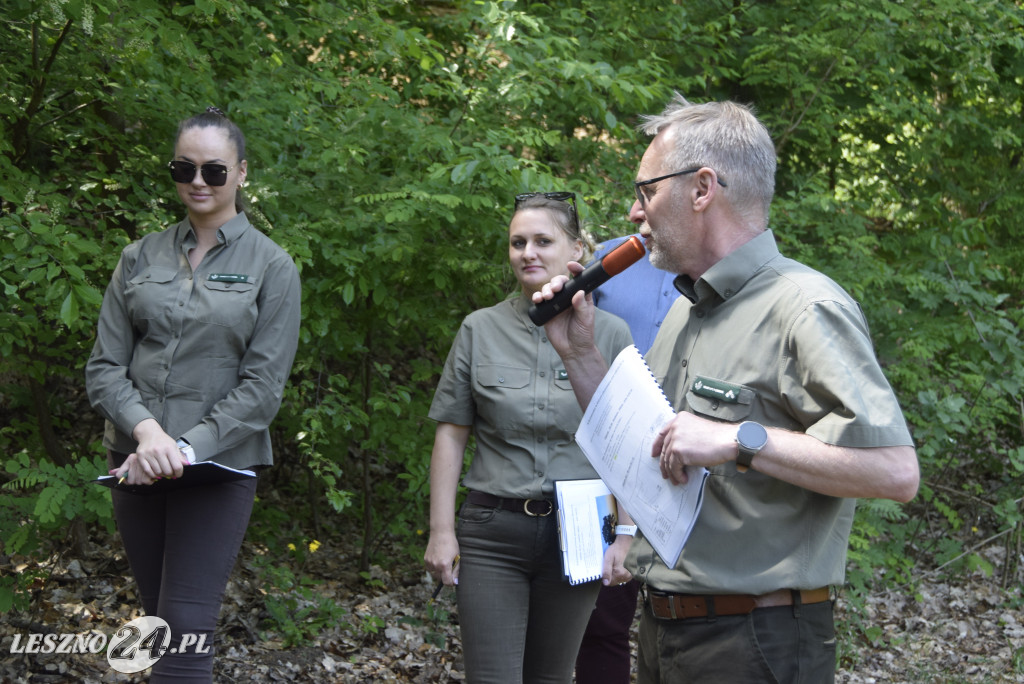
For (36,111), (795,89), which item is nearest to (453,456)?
(36,111)

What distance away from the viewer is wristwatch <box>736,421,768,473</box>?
1.70 metres

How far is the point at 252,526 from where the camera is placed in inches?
232

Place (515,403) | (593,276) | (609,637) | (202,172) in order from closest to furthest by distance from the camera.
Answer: (593,276)
(515,403)
(202,172)
(609,637)

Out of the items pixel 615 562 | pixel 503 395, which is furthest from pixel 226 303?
pixel 615 562

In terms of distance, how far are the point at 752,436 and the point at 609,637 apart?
2052 millimetres

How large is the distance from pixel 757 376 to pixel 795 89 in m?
5.48

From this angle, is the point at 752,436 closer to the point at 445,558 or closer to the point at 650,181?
the point at 650,181

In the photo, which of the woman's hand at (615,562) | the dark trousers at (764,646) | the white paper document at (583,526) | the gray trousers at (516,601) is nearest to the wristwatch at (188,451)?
the gray trousers at (516,601)

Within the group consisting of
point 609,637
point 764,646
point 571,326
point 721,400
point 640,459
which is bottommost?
point 609,637

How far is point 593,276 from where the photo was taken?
229 cm

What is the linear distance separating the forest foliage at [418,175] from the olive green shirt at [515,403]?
1.20m

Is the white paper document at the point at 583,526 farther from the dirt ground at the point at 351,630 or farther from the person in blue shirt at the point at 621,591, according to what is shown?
the dirt ground at the point at 351,630

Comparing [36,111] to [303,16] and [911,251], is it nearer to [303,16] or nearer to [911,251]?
[303,16]

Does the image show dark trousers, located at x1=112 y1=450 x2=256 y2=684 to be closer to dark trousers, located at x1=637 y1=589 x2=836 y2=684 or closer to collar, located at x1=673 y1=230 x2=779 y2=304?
dark trousers, located at x1=637 y1=589 x2=836 y2=684
